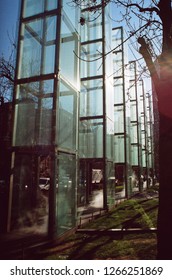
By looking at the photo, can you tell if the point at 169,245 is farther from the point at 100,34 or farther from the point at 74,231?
the point at 100,34

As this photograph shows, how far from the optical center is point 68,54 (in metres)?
8.73

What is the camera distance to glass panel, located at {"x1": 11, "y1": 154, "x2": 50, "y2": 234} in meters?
8.50

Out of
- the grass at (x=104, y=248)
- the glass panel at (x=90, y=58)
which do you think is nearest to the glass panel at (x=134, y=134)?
the glass panel at (x=90, y=58)

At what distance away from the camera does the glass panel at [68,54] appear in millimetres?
8251

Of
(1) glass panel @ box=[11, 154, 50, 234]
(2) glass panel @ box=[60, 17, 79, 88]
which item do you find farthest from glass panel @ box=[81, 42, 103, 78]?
(1) glass panel @ box=[11, 154, 50, 234]

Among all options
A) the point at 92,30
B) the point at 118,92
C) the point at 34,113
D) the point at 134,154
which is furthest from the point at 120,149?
the point at 34,113

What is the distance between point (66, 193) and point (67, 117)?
2.78 metres

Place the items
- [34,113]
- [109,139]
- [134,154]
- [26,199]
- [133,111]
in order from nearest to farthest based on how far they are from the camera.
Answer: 1. [34,113]
2. [26,199]
3. [109,139]
4. [134,154]
5. [133,111]

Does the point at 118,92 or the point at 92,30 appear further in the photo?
the point at 118,92

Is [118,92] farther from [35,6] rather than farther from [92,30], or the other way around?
[35,6]

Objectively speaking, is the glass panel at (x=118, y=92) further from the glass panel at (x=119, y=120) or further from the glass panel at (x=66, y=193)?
the glass panel at (x=66, y=193)

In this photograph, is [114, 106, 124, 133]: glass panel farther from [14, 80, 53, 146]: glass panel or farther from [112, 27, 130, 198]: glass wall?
[14, 80, 53, 146]: glass panel
